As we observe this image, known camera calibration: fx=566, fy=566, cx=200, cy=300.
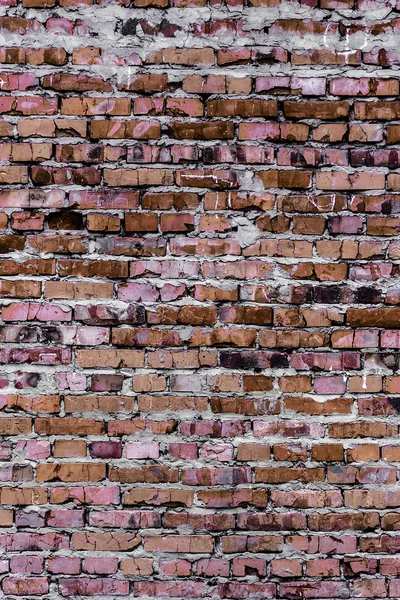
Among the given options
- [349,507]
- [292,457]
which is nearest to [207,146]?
[292,457]

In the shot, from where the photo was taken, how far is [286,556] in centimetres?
181

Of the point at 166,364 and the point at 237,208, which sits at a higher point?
the point at 237,208

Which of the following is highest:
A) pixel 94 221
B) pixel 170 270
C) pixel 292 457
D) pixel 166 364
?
pixel 94 221

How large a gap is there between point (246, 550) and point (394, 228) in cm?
113

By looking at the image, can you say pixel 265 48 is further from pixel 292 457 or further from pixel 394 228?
pixel 292 457

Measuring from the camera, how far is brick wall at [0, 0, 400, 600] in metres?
1.80

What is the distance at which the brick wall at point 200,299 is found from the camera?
1798 millimetres

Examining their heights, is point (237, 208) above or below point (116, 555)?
above

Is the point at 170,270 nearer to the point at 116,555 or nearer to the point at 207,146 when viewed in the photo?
the point at 207,146

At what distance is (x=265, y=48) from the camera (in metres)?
1.80

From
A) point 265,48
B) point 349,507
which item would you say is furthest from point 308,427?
point 265,48

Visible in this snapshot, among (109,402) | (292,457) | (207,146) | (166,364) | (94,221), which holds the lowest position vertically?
(292,457)

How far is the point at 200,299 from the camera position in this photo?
5.94ft

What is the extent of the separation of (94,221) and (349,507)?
4.03 ft
